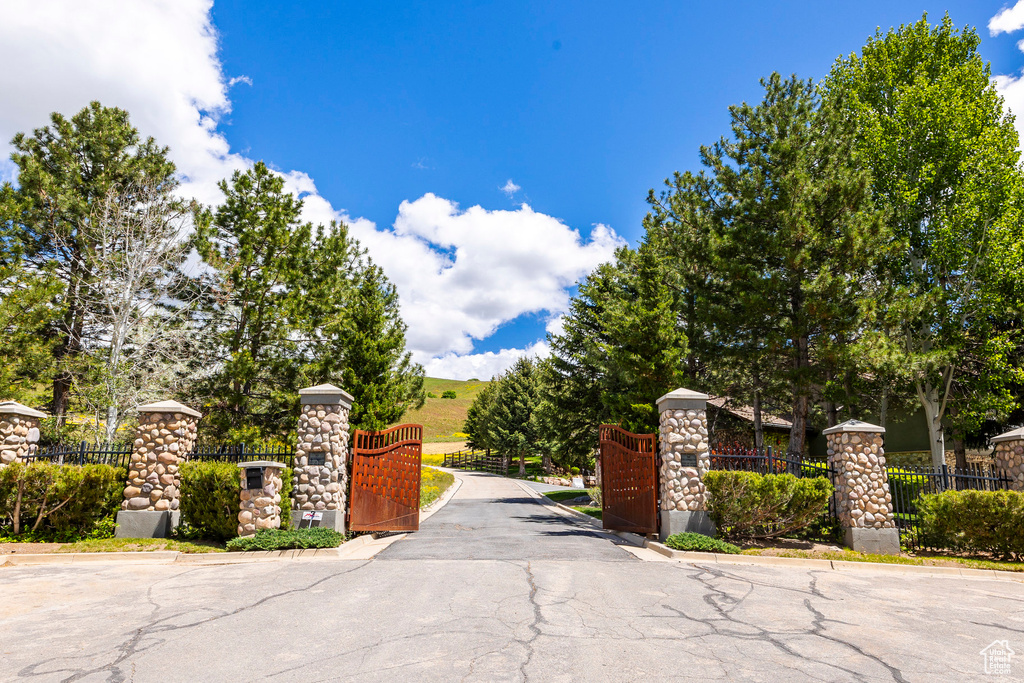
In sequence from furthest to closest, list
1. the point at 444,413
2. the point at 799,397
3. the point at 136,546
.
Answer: the point at 444,413, the point at 799,397, the point at 136,546

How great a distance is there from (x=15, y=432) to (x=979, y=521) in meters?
20.7

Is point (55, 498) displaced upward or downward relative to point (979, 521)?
upward

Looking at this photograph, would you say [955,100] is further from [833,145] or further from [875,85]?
[833,145]

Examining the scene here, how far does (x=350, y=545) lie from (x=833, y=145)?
19726 mm

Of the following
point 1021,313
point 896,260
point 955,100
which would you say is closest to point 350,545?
point 896,260

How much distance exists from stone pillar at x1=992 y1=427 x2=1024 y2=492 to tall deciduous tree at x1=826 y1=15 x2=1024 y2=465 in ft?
17.2

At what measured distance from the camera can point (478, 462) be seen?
196 feet

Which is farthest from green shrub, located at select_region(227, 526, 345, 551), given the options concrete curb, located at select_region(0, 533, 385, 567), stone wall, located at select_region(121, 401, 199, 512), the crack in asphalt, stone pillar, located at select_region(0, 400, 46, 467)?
stone pillar, located at select_region(0, 400, 46, 467)

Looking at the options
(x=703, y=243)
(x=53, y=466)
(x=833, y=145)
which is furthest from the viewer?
(x=703, y=243)

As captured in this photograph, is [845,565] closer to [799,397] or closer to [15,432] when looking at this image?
[799,397]

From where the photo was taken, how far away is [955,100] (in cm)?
2072

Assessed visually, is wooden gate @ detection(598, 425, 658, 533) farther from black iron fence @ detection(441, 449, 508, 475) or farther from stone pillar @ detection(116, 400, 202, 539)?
black iron fence @ detection(441, 449, 508, 475)

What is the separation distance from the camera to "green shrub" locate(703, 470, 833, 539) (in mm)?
11508

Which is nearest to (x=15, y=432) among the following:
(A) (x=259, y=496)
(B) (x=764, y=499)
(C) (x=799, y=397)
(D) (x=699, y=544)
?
(A) (x=259, y=496)
